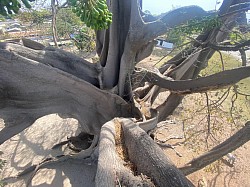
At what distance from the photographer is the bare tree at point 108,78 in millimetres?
3178

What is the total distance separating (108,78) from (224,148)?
1.81 meters

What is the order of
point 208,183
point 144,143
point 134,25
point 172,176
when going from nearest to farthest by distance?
point 172,176 → point 144,143 → point 134,25 → point 208,183

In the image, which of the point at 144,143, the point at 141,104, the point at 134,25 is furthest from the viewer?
the point at 141,104

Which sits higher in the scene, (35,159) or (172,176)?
(172,176)

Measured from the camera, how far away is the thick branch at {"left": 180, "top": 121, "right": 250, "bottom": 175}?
291 centimetres

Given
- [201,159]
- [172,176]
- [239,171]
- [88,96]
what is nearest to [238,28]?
[201,159]

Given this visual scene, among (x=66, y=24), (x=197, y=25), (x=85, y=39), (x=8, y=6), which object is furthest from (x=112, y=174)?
(x=66, y=24)

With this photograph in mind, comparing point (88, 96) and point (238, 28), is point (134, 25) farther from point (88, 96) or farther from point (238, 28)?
point (238, 28)

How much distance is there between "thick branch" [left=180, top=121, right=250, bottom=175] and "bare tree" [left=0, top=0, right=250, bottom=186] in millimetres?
616

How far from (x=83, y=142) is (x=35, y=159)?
1.08m

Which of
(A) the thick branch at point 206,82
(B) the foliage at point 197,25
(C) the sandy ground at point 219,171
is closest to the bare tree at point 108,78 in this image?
(A) the thick branch at point 206,82

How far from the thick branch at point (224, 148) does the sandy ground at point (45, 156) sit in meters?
1.66

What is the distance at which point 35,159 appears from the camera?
5.51 meters

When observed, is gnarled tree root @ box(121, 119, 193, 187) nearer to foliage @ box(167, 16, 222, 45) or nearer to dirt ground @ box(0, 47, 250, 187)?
foliage @ box(167, 16, 222, 45)
